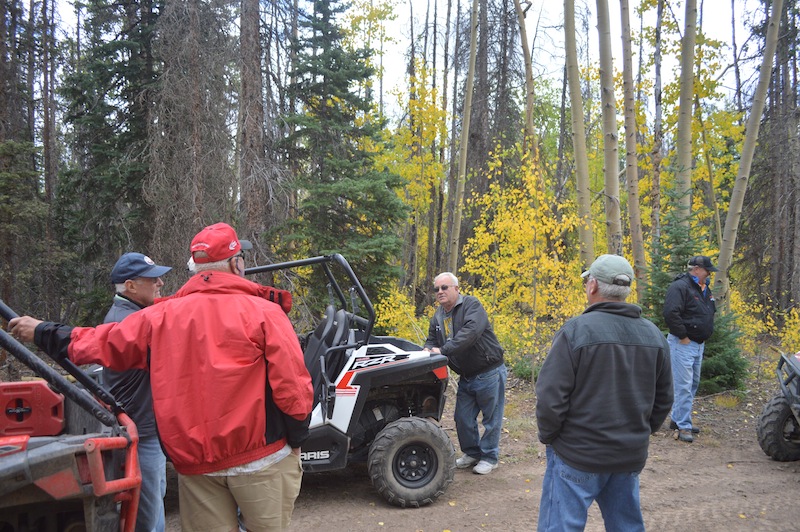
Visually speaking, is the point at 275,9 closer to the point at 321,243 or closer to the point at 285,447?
the point at 321,243

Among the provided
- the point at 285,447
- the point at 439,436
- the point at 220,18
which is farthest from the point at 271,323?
the point at 220,18

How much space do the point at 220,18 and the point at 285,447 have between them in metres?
11.8

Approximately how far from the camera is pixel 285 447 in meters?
2.66

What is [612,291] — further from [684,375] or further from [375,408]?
[684,375]

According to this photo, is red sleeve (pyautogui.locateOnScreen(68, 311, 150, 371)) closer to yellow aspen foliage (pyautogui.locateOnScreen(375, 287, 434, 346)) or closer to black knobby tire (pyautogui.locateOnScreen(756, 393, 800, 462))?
black knobby tire (pyautogui.locateOnScreen(756, 393, 800, 462))

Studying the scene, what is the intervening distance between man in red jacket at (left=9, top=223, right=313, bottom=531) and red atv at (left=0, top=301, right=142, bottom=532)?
0.19 metres

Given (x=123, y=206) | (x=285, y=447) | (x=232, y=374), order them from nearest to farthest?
(x=232, y=374)
(x=285, y=447)
(x=123, y=206)

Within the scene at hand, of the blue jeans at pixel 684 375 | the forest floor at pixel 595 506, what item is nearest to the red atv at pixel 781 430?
the forest floor at pixel 595 506

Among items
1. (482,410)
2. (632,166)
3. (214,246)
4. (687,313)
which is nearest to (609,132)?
(632,166)

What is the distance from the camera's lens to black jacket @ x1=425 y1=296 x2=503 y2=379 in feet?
18.0

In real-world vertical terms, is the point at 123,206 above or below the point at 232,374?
above

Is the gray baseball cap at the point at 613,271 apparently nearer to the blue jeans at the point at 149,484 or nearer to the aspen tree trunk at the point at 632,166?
the blue jeans at the point at 149,484

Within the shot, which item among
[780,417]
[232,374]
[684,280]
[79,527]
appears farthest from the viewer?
[684,280]

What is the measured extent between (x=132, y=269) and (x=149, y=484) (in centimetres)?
124
